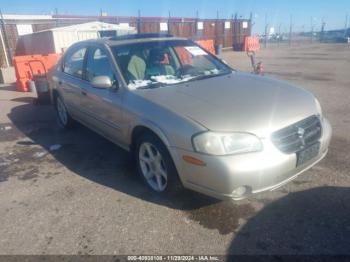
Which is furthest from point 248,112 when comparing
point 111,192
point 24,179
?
point 24,179

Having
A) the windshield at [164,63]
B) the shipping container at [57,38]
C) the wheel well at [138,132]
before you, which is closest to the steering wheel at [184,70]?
the windshield at [164,63]

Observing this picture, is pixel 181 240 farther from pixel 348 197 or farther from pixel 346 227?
pixel 348 197

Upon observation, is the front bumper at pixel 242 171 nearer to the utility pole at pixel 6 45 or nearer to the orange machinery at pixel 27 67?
the orange machinery at pixel 27 67

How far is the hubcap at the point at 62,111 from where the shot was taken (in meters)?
5.80

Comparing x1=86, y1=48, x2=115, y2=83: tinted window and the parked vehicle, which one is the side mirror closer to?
the parked vehicle

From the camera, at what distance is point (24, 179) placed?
4086 mm

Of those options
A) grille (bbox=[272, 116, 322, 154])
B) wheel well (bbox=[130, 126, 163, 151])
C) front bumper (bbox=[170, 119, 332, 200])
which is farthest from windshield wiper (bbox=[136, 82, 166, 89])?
grille (bbox=[272, 116, 322, 154])

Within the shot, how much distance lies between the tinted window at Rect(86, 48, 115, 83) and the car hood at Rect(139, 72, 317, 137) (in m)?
0.77

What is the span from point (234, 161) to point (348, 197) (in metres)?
1.52

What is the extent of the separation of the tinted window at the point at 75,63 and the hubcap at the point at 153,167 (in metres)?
1.98

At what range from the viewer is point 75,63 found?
5102mm

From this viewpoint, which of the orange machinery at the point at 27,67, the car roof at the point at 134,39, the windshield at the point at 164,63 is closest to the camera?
the windshield at the point at 164,63

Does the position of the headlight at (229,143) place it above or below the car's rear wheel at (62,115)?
above

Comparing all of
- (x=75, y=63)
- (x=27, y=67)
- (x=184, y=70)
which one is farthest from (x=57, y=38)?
(x=184, y=70)
